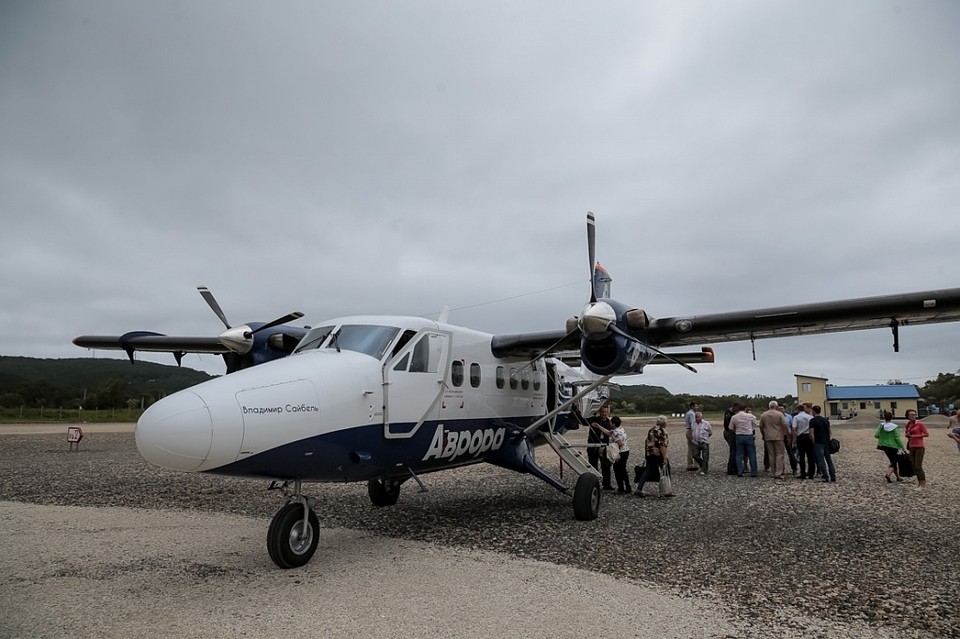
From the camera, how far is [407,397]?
24.9 feet

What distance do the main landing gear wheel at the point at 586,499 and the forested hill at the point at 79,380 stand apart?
6658 centimetres

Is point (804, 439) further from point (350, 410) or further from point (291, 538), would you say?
point (291, 538)

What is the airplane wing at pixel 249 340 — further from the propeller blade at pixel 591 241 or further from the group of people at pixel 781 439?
the group of people at pixel 781 439

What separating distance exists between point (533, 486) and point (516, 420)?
3.63 m

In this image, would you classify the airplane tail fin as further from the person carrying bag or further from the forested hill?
the forested hill

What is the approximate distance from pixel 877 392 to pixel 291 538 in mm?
91220

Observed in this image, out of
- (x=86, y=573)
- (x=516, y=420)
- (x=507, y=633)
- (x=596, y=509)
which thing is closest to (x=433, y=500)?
(x=516, y=420)

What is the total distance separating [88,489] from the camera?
12.0 meters

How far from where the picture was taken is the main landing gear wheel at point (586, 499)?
931 cm

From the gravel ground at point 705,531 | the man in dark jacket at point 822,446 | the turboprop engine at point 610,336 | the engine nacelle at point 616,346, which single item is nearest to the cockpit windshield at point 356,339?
the gravel ground at point 705,531

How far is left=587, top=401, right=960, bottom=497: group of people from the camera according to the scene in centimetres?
1174

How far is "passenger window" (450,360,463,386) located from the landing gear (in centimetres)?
287

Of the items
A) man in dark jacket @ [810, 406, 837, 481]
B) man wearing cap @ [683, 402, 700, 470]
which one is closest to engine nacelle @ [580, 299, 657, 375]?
man wearing cap @ [683, 402, 700, 470]

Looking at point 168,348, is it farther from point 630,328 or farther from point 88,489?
point 630,328
